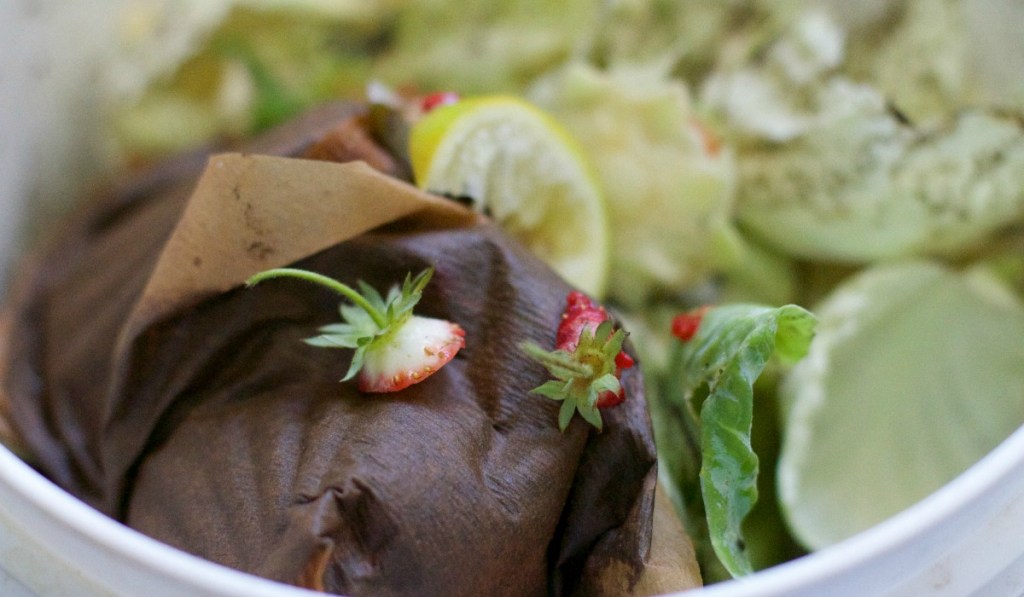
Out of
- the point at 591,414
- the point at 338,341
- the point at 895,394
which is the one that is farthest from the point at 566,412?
the point at 895,394

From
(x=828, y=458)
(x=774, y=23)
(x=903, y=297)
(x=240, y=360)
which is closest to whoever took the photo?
(x=240, y=360)

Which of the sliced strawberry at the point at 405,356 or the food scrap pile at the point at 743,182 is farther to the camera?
the food scrap pile at the point at 743,182

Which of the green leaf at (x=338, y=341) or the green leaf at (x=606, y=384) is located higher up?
the green leaf at (x=338, y=341)

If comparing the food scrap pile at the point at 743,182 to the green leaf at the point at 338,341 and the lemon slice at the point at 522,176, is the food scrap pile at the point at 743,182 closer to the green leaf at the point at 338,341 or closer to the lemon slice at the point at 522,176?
the lemon slice at the point at 522,176

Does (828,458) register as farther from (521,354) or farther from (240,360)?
(240,360)

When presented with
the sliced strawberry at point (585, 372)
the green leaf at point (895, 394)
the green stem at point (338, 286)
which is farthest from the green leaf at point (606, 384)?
the green leaf at point (895, 394)

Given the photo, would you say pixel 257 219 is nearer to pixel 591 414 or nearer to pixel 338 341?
pixel 338 341

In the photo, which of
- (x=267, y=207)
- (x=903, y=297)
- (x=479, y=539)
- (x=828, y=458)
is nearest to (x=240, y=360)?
(x=267, y=207)
